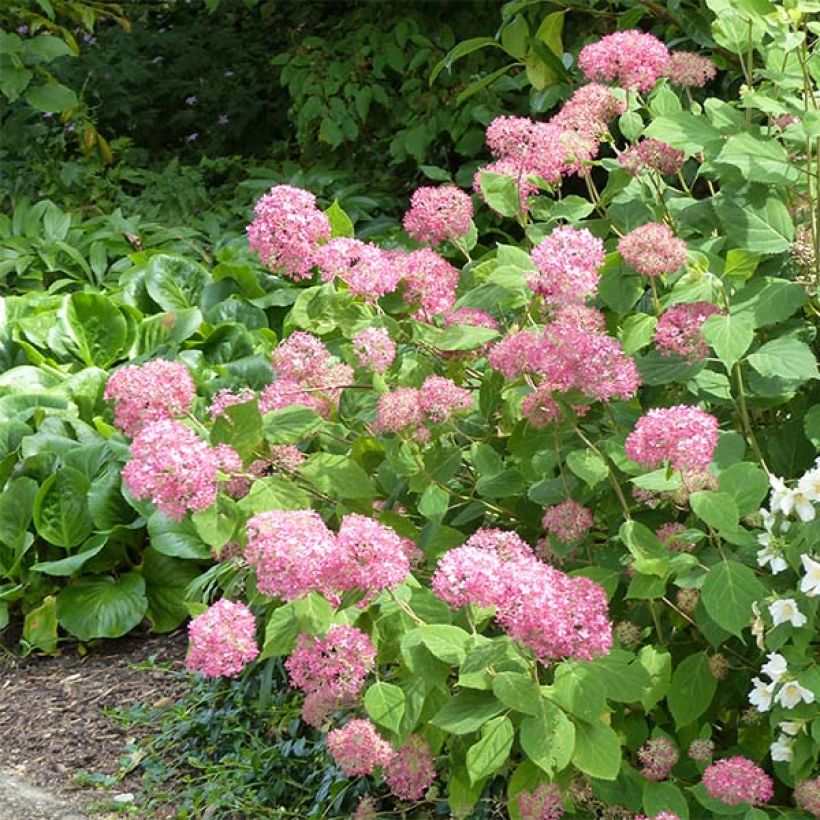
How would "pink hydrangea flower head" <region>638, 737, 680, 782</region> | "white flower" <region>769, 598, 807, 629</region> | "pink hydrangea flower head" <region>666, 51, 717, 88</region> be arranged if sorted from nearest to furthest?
"white flower" <region>769, 598, 807, 629</region>
"pink hydrangea flower head" <region>638, 737, 680, 782</region>
"pink hydrangea flower head" <region>666, 51, 717, 88</region>

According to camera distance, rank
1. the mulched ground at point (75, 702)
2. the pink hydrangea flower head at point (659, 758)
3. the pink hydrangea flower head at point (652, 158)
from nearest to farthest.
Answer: the pink hydrangea flower head at point (659, 758) < the pink hydrangea flower head at point (652, 158) < the mulched ground at point (75, 702)

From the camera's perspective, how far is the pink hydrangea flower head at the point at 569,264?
2084mm

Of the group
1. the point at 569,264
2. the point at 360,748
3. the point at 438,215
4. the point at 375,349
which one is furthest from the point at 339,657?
the point at 438,215

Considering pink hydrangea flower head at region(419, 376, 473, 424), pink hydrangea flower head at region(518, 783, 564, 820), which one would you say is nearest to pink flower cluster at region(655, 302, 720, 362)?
pink hydrangea flower head at region(419, 376, 473, 424)

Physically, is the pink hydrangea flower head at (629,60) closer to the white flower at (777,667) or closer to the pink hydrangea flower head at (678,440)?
the pink hydrangea flower head at (678,440)

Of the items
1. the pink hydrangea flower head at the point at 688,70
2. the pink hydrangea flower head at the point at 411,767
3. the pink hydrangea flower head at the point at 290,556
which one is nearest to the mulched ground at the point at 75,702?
the pink hydrangea flower head at the point at 411,767

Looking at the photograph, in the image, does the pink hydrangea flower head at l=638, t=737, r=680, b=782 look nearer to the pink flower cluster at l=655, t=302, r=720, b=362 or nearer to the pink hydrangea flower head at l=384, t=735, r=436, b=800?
the pink hydrangea flower head at l=384, t=735, r=436, b=800

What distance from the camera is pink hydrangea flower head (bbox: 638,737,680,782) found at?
2.16m

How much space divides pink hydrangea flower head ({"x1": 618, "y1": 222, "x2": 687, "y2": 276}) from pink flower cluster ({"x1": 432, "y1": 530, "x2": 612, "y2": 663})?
49 centimetres

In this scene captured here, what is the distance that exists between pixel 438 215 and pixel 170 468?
2.59 feet

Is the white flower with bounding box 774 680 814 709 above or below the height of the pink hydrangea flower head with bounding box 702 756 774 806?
above

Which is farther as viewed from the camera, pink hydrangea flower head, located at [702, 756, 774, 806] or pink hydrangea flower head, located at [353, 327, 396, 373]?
pink hydrangea flower head, located at [353, 327, 396, 373]

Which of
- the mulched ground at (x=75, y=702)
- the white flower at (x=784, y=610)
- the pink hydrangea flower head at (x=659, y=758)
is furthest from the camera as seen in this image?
the mulched ground at (x=75, y=702)

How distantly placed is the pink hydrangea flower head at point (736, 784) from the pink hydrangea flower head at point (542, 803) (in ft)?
0.71
